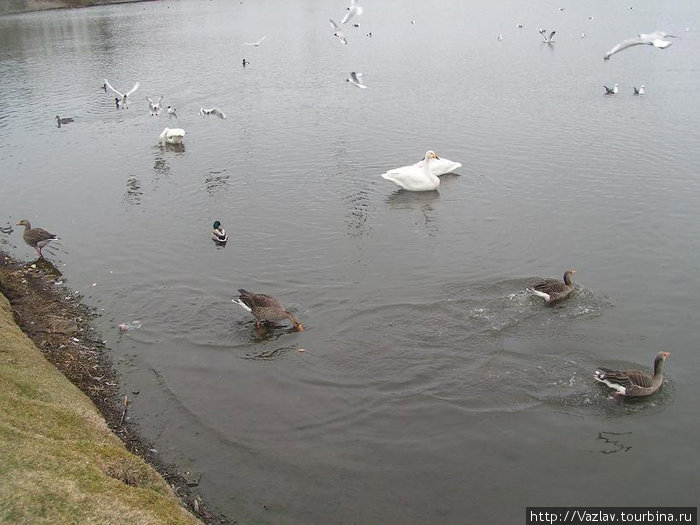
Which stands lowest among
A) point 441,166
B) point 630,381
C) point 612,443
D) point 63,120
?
point 612,443

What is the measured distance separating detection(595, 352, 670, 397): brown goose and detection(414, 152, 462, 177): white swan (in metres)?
14.0

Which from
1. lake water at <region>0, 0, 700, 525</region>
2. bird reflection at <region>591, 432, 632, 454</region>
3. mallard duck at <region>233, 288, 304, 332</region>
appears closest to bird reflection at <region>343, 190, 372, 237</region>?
lake water at <region>0, 0, 700, 525</region>

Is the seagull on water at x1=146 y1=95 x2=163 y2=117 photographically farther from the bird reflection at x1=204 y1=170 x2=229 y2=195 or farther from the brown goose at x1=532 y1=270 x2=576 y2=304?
the brown goose at x1=532 y1=270 x2=576 y2=304

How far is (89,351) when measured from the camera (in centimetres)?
1530

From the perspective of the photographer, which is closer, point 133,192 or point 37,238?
point 37,238

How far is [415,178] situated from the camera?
25016 mm

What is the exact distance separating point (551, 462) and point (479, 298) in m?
6.02

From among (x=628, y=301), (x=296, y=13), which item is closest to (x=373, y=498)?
(x=628, y=301)

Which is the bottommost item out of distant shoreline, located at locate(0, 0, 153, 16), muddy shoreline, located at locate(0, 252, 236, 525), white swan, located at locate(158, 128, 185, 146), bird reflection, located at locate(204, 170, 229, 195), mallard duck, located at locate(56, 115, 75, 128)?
muddy shoreline, located at locate(0, 252, 236, 525)

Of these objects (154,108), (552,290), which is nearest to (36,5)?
(154,108)

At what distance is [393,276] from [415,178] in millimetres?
7563

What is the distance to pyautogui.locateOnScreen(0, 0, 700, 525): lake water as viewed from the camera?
1165 centimetres

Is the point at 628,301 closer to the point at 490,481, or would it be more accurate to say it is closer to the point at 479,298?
the point at 479,298

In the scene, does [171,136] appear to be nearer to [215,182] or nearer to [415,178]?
[215,182]
